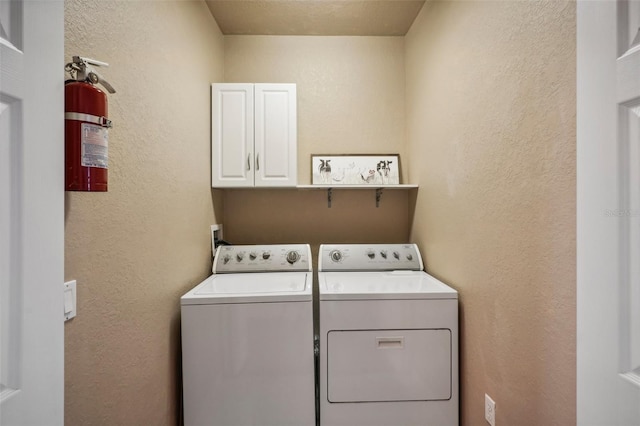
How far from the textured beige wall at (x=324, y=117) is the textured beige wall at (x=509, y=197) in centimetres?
58

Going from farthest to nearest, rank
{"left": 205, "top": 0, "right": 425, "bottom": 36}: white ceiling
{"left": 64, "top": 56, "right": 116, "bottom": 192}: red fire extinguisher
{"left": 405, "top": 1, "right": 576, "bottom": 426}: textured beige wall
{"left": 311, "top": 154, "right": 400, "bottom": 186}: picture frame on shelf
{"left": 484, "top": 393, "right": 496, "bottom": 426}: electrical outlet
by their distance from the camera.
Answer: {"left": 311, "top": 154, "right": 400, "bottom": 186}: picture frame on shelf
{"left": 205, "top": 0, "right": 425, "bottom": 36}: white ceiling
{"left": 484, "top": 393, "right": 496, "bottom": 426}: electrical outlet
{"left": 405, "top": 1, "right": 576, "bottom": 426}: textured beige wall
{"left": 64, "top": 56, "right": 116, "bottom": 192}: red fire extinguisher

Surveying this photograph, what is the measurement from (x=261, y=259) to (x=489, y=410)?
1502 mm

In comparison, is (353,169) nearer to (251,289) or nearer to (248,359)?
(251,289)

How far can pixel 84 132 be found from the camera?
0.77 meters

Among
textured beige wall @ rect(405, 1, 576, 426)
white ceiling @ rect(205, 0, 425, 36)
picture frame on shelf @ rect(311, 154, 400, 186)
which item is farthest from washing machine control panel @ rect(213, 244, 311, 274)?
white ceiling @ rect(205, 0, 425, 36)

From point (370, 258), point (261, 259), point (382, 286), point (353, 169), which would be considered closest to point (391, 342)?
point (382, 286)

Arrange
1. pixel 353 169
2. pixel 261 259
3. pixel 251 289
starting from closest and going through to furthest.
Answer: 1. pixel 251 289
2. pixel 261 259
3. pixel 353 169

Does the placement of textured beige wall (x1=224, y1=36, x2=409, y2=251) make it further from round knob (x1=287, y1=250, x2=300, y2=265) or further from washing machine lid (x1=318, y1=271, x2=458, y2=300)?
washing machine lid (x1=318, y1=271, x2=458, y2=300)

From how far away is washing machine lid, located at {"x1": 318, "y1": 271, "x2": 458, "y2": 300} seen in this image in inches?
58.9

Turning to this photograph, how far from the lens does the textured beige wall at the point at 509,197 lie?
36.5 inches

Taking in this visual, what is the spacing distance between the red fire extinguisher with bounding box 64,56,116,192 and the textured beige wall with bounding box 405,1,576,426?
137 centimetres

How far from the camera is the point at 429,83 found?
190 cm

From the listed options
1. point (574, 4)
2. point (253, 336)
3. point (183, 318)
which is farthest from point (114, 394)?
point (574, 4)

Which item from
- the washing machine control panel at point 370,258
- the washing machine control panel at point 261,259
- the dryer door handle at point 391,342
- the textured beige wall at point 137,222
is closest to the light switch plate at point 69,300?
the textured beige wall at point 137,222
